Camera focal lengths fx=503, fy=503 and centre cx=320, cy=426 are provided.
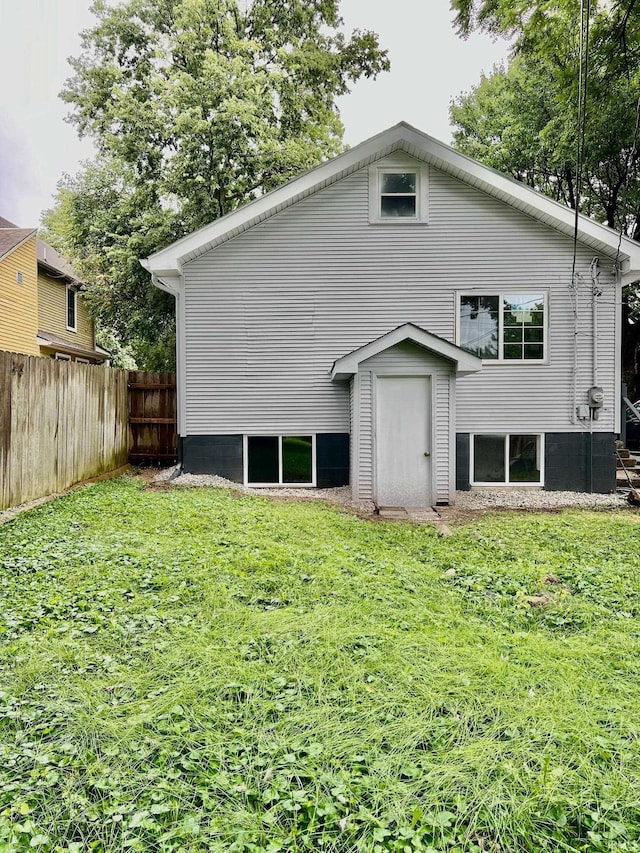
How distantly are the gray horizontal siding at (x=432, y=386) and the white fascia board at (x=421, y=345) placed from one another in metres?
0.16

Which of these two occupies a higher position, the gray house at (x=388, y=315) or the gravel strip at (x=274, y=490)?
the gray house at (x=388, y=315)

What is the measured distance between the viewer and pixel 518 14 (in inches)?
259

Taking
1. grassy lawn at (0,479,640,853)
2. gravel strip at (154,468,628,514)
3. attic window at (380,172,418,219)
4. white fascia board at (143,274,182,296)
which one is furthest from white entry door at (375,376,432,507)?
white fascia board at (143,274,182,296)

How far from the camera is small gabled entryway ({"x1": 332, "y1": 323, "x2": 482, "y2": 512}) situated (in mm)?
8266

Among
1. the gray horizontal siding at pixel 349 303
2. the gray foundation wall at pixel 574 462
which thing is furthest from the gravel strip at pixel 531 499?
the gray horizontal siding at pixel 349 303

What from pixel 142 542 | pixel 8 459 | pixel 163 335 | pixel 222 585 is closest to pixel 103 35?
pixel 163 335

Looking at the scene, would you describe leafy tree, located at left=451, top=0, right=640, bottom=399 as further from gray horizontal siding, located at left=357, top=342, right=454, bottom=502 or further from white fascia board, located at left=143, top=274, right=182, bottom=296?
white fascia board, located at left=143, top=274, right=182, bottom=296

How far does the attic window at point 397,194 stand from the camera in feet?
31.8

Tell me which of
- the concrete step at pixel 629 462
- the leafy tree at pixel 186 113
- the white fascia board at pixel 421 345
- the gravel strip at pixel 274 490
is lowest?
the gravel strip at pixel 274 490

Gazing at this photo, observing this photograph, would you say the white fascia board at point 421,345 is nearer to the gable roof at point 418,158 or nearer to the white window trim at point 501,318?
the white window trim at point 501,318

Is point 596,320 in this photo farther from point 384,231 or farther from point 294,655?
point 294,655

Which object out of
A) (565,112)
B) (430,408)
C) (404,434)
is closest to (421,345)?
(430,408)

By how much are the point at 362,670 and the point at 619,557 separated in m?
3.75

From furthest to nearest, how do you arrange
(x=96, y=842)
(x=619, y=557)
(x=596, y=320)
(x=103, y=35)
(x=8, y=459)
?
1. (x=103, y=35)
2. (x=596, y=320)
3. (x=8, y=459)
4. (x=619, y=557)
5. (x=96, y=842)
